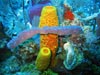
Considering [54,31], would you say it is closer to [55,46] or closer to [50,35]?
[50,35]

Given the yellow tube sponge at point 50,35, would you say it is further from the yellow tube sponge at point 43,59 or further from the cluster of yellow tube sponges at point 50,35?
the yellow tube sponge at point 43,59

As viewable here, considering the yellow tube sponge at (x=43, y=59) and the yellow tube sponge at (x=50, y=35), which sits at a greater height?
the yellow tube sponge at (x=50, y=35)

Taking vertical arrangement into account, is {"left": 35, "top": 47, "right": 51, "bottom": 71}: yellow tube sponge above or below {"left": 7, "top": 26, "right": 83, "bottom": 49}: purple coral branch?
below

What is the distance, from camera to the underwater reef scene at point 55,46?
2881 mm

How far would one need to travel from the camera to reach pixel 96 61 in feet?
10.2

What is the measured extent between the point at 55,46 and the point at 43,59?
1.16ft

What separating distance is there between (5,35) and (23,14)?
0.74 metres

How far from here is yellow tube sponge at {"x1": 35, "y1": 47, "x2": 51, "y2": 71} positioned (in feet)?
9.27

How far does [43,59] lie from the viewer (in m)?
2.88

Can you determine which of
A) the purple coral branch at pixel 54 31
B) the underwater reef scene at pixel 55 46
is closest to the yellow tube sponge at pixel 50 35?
the underwater reef scene at pixel 55 46

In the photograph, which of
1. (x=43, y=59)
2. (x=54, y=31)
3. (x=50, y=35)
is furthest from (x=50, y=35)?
(x=43, y=59)

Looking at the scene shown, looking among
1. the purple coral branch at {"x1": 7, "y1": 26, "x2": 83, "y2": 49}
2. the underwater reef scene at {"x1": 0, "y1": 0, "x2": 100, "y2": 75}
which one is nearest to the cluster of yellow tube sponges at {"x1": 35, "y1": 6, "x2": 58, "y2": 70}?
the underwater reef scene at {"x1": 0, "y1": 0, "x2": 100, "y2": 75}

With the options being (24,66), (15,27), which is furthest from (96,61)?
(15,27)

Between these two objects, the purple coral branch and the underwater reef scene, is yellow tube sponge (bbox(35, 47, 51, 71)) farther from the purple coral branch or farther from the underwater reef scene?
the purple coral branch
